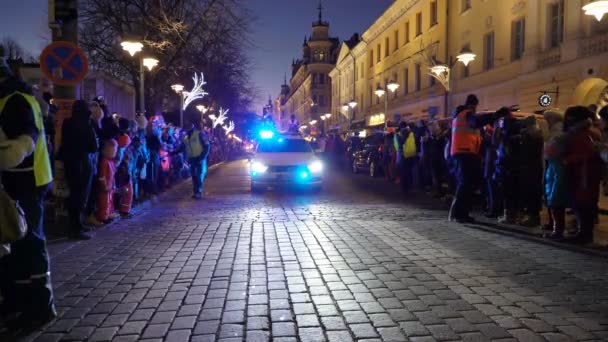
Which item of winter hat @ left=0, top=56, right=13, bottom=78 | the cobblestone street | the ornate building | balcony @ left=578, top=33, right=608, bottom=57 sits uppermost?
the ornate building

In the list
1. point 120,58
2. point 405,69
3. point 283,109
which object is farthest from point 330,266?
point 283,109

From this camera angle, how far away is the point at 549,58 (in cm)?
1972

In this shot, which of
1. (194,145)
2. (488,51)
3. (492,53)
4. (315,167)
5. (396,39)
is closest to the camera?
(194,145)

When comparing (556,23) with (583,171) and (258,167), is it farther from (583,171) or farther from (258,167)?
(583,171)

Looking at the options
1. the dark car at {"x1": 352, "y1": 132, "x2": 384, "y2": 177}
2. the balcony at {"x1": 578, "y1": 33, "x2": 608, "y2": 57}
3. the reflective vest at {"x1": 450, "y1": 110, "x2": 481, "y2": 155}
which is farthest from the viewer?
the dark car at {"x1": 352, "y1": 132, "x2": 384, "y2": 177}

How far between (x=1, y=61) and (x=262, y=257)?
3.36 meters

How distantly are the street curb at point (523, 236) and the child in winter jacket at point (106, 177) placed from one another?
5.88 metres

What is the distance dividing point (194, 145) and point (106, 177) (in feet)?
13.9

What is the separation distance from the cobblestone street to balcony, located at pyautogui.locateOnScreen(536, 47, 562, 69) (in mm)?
13595

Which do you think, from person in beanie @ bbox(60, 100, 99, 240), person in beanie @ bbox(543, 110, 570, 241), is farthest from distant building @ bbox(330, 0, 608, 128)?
person in beanie @ bbox(60, 100, 99, 240)

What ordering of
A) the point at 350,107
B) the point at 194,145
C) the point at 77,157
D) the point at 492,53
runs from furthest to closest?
the point at 350,107 < the point at 492,53 < the point at 194,145 < the point at 77,157

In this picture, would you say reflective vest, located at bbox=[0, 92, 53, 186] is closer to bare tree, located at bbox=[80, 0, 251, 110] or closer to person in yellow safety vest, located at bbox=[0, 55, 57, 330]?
person in yellow safety vest, located at bbox=[0, 55, 57, 330]

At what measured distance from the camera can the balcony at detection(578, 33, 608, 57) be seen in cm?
1658

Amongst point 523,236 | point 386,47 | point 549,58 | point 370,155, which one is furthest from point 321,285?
point 386,47
